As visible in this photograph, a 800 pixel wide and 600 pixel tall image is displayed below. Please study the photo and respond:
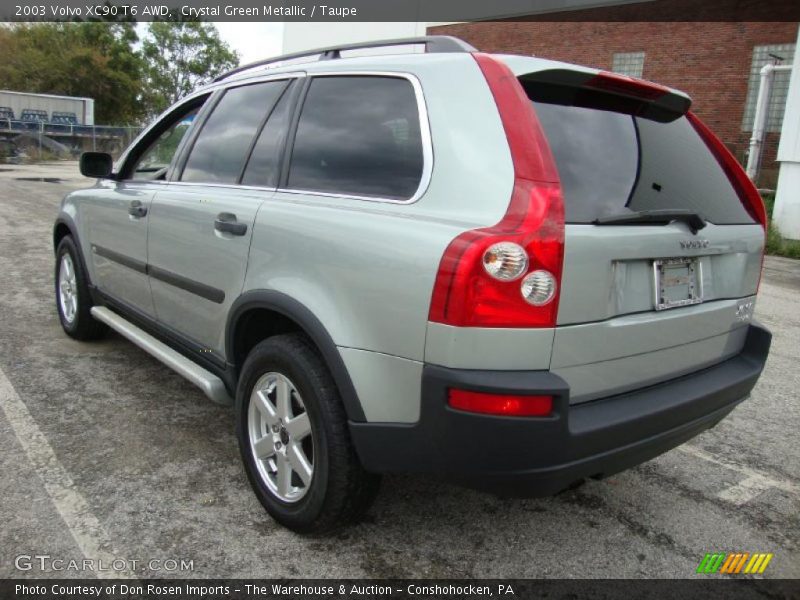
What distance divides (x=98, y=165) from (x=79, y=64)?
53030 millimetres

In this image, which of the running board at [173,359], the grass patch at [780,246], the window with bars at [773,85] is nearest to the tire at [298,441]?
the running board at [173,359]

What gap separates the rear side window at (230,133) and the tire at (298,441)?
3.31ft

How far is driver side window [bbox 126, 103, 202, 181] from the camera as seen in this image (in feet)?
12.3

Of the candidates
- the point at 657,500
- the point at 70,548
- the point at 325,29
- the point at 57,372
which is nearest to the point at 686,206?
the point at 657,500

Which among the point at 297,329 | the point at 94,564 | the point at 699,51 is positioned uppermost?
the point at 699,51

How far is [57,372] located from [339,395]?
8.93 ft

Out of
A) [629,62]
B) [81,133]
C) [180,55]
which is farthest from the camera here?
[180,55]

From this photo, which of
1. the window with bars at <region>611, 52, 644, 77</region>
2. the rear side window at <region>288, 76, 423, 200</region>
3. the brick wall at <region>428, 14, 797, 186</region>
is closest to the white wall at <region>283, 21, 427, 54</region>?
the brick wall at <region>428, 14, 797, 186</region>

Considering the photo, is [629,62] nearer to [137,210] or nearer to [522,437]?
[137,210]

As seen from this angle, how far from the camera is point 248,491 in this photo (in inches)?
112

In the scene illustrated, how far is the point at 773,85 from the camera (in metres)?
20.4

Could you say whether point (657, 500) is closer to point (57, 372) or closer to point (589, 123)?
point (589, 123)

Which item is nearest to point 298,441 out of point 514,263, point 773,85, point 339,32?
point 514,263

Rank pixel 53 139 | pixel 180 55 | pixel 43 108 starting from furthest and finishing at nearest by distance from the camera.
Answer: pixel 180 55
pixel 43 108
pixel 53 139
